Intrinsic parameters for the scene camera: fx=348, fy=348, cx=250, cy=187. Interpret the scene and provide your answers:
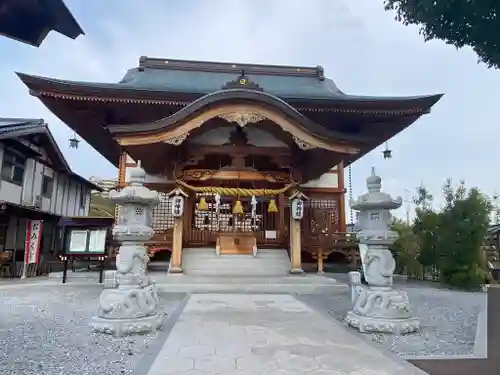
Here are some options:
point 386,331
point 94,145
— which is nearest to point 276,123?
point 386,331

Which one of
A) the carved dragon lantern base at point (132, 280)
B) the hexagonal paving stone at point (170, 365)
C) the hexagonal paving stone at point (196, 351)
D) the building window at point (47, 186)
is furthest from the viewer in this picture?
the building window at point (47, 186)

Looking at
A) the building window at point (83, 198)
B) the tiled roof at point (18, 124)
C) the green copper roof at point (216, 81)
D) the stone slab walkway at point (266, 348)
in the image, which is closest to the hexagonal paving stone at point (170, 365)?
the stone slab walkway at point (266, 348)

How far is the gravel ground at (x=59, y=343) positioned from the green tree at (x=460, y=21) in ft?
19.7

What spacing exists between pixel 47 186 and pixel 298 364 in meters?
17.3

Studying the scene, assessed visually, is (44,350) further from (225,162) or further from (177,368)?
(225,162)

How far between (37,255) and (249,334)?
11.2 m

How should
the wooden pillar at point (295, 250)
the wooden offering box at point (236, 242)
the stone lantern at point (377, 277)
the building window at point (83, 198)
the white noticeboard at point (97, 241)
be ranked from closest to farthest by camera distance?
the stone lantern at point (377, 277) < the white noticeboard at point (97, 241) < the wooden pillar at point (295, 250) < the wooden offering box at point (236, 242) < the building window at point (83, 198)

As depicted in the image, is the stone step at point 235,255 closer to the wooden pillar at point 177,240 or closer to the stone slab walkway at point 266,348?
the wooden pillar at point 177,240

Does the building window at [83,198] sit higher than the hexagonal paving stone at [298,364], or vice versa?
the building window at [83,198]

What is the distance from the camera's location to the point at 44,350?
3.69 meters

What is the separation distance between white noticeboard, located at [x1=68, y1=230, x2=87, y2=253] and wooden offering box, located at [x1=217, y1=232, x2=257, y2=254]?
3.79 metres

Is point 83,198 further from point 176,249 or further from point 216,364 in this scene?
point 216,364

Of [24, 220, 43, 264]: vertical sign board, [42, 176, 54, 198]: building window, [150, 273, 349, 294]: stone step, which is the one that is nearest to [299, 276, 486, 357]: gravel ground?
[150, 273, 349, 294]: stone step

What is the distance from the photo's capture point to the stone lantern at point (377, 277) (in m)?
4.53
